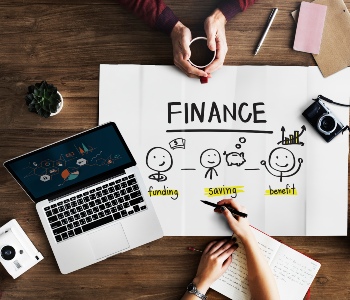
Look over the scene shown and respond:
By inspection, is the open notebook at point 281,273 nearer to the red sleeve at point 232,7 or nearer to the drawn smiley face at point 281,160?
the drawn smiley face at point 281,160

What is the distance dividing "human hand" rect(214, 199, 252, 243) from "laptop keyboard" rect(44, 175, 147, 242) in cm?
22

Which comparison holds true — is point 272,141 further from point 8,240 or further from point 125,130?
point 8,240

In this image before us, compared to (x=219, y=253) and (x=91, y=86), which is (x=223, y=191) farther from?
(x=91, y=86)

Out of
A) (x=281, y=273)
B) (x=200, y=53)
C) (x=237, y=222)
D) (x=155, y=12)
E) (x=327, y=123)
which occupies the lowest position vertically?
(x=281, y=273)

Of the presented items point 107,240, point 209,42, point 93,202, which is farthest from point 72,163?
point 209,42

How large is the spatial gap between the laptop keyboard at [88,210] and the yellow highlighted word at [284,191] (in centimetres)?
34

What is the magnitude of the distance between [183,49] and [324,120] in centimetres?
41

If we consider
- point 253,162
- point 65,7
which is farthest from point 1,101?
point 253,162

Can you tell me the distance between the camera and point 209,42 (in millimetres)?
1275

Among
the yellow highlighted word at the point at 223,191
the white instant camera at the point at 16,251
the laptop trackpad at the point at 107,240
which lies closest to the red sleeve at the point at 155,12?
the yellow highlighted word at the point at 223,191

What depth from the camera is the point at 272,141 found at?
1332mm

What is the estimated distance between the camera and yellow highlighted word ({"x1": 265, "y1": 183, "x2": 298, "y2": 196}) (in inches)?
52.3

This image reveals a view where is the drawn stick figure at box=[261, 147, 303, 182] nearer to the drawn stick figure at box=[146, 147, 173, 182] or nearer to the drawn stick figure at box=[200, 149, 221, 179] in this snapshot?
the drawn stick figure at box=[200, 149, 221, 179]

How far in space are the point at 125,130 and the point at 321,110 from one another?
0.52 m
